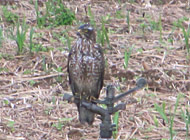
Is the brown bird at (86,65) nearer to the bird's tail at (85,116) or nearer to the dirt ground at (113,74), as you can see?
the bird's tail at (85,116)

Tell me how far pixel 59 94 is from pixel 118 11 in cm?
265

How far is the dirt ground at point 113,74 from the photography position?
4.78 meters

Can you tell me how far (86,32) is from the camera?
15.3 ft

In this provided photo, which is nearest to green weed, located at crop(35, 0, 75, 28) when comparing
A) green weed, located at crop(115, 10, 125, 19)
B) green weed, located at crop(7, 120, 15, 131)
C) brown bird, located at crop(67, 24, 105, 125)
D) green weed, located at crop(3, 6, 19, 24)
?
green weed, located at crop(3, 6, 19, 24)

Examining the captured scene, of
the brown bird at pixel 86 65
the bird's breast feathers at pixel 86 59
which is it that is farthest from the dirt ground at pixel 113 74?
the bird's breast feathers at pixel 86 59

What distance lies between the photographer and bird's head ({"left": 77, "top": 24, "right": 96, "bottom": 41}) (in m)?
4.55

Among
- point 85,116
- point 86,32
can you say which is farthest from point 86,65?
point 85,116

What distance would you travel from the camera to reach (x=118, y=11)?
7.77 m

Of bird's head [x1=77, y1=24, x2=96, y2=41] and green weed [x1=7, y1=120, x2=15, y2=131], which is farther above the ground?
bird's head [x1=77, y1=24, x2=96, y2=41]

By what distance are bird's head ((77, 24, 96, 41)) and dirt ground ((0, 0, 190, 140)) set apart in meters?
0.86

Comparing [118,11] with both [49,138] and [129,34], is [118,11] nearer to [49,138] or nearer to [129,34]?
[129,34]

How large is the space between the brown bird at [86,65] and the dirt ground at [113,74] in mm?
313

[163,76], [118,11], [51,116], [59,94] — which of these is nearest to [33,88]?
[59,94]

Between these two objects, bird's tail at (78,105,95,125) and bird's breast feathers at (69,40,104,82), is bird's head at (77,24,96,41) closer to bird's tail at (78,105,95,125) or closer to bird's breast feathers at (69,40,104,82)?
bird's breast feathers at (69,40,104,82)
